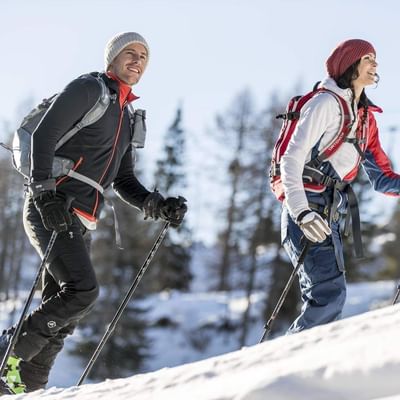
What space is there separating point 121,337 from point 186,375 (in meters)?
22.3

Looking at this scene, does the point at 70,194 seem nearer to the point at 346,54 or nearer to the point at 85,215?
the point at 85,215

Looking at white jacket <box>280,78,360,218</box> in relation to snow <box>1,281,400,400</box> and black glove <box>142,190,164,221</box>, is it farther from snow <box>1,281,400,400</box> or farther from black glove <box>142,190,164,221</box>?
snow <box>1,281,400,400</box>

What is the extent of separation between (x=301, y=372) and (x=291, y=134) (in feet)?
8.06

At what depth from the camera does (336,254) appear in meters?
4.54

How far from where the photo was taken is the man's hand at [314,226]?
4.33 meters

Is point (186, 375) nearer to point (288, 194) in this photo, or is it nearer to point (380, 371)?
point (380, 371)

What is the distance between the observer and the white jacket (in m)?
4.46

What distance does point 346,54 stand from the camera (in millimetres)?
4852

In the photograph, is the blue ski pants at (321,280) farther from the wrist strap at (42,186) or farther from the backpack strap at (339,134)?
the wrist strap at (42,186)

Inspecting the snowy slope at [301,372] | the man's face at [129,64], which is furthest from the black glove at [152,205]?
the snowy slope at [301,372]

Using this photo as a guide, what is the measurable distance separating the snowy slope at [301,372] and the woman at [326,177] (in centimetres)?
136

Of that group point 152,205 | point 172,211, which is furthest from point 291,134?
point 152,205

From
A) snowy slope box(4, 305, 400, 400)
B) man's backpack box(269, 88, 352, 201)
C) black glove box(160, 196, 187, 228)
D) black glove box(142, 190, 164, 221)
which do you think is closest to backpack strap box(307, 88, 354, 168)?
man's backpack box(269, 88, 352, 201)

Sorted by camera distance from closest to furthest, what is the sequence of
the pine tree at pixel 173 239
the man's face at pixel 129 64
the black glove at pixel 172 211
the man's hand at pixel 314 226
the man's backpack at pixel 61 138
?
1. the man's hand at pixel 314 226
2. the man's backpack at pixel 61 138
3. the man's face at pixel 129 64
4. the black glove at pixel 172 211
5. the pine tree at pixel 173 239
